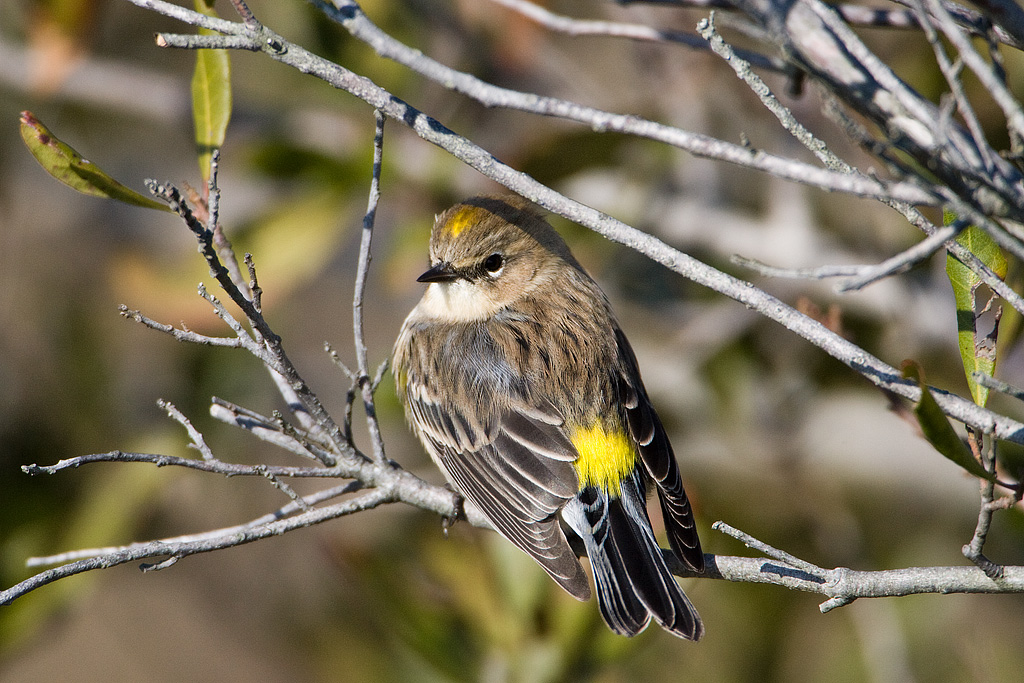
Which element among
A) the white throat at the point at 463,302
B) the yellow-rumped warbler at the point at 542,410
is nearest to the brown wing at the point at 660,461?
the yellow-rumped warbler at the point at 542,410

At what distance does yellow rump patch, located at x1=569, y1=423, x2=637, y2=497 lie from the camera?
12.2 ft

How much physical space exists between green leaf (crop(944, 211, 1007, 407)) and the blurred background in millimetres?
2118

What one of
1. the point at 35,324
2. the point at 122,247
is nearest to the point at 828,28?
the point at 35,324

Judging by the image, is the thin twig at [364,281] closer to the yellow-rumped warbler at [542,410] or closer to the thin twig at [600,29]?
the thin twig at [600,29]

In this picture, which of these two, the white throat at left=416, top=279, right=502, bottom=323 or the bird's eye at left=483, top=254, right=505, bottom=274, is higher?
the bird's eye at left=483, top=254, right=505, bottom=274

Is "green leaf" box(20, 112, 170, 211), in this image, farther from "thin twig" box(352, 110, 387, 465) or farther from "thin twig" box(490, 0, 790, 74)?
"thin twig" box(490, 0, 790, 74)

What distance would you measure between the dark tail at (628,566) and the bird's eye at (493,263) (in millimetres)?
1395

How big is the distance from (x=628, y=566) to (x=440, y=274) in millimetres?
1749

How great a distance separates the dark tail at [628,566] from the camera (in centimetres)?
316

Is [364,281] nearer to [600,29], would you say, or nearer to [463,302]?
[600,29]

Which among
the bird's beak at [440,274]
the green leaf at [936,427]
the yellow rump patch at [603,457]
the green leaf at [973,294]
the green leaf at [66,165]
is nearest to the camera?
the green leaf at [936,427]

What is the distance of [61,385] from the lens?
17.7ft

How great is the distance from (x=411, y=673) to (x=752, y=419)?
8.76ft

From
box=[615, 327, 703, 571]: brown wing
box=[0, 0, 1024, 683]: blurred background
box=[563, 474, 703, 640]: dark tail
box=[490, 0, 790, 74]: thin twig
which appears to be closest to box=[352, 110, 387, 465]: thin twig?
box=[490, 0, 790, 74]: thin twig
